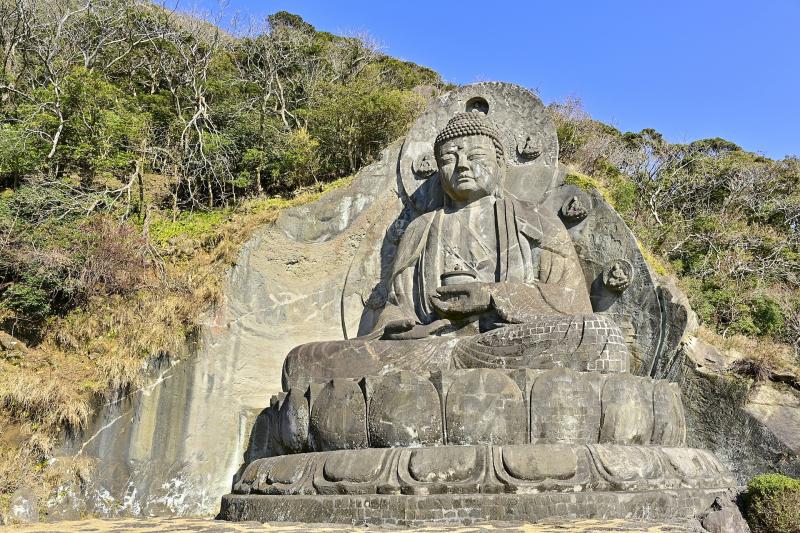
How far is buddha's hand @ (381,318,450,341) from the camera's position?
24.0 ft

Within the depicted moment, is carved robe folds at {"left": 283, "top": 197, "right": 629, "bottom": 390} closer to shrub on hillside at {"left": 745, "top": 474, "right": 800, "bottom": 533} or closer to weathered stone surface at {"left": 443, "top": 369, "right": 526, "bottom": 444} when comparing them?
weathered stone surface at {"left": 443, "top": 369, "right": 526, "bottom": 444}

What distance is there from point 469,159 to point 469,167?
124 millimetres

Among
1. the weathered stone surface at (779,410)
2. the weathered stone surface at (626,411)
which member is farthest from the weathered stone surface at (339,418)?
the weathered stone surface at (779,410)

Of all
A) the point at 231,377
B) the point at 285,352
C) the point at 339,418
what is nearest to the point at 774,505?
the point at 339,418

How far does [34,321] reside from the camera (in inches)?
342

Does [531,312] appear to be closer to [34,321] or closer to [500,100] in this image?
[500,100]

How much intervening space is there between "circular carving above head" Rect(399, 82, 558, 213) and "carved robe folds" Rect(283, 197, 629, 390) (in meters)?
0.81

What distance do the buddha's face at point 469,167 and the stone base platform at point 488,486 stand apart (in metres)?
3.64

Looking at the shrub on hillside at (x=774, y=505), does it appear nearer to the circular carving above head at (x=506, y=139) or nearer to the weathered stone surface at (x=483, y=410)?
the weathered stone surface at (x=483, y=410)

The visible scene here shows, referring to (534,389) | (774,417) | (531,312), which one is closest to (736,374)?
(774,417)

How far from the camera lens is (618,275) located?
792cm

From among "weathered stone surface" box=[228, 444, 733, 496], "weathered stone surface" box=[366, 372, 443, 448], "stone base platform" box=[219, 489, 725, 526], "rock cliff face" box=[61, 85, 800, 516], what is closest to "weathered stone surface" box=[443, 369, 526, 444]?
"weathered stone surface" box=[366, 372, 443, 448]

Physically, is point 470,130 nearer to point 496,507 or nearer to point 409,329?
point 409,329

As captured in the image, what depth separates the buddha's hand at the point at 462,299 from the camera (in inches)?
289
